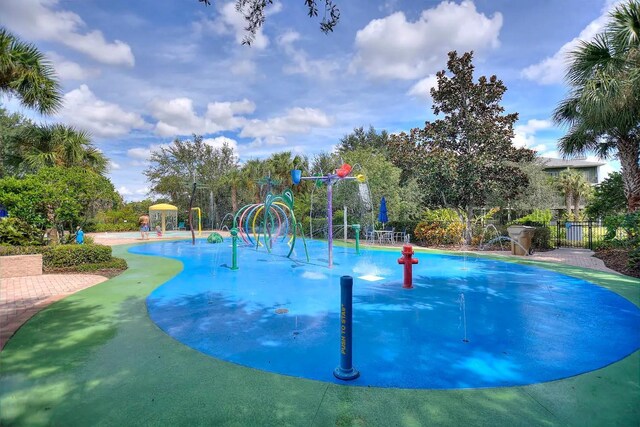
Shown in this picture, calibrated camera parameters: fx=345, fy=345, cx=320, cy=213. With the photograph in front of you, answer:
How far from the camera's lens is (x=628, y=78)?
10.5 metres

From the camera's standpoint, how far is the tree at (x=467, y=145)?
56.3ft

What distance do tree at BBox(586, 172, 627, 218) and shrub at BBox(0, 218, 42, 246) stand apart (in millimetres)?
22493

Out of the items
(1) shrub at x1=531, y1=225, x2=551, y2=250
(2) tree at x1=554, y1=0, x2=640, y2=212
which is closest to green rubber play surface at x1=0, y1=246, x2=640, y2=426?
(2) tree at x1=554, y1=0, x2=640, y2=212

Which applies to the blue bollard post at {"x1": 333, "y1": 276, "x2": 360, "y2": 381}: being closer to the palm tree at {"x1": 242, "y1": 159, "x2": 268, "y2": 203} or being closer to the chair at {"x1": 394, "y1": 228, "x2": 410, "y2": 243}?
the chair at {"x1": 394, "y1": 228, "x2": 410, "y2": 243}

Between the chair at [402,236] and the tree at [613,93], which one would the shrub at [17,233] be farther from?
the tree at [613,93]

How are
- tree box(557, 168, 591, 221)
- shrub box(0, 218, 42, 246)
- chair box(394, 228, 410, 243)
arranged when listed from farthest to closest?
1. tree box(557, 168, 591, 221)
2. chair box(394, 228, 410, 243)
3. shrub box(0, 218, 42, 246)

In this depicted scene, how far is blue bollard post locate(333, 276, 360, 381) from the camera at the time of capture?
12.3ft

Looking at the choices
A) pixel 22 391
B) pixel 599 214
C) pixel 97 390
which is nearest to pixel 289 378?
pixel 97 390

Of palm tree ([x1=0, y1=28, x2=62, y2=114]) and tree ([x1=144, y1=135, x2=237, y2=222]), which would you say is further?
tree ([x1=144, y1=135, x2=237, y2=222])

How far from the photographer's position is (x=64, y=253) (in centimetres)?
1045

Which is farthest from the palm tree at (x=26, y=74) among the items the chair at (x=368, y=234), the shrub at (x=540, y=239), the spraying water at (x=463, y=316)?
the shrub at (x=540, y=239)

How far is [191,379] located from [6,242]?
433 inches

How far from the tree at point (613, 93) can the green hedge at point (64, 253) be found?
16247 mm

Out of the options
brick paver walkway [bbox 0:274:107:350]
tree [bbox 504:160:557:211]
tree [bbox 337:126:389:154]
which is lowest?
brick paver walkway [bbox 0:274:107:350]
